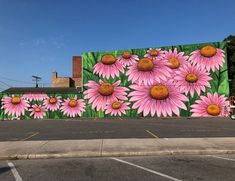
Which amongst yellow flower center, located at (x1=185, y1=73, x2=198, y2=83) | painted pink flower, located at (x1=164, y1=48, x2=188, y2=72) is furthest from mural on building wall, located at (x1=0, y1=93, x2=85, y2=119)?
yellow flower center, located at (x1=185, y1=73, x2=198, y2=83)

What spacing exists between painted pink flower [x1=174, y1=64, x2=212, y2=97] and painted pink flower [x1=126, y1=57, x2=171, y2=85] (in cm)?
138

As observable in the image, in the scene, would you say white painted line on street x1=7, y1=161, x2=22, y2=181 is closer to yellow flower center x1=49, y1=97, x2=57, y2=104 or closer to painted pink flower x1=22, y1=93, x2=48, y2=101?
yellow flower center x1=49, y1=97, x2=57, y2=104

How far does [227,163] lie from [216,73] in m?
26.1

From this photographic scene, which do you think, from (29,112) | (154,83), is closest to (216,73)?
(154,83)

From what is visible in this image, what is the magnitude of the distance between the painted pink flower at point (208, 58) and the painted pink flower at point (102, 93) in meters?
8.30

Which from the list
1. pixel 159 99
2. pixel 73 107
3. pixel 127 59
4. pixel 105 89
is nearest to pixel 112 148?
pixel 159 99

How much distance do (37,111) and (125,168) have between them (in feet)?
105

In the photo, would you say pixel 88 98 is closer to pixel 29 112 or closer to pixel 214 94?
pixel 29 112

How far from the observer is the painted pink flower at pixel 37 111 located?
3872 cm

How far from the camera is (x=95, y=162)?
9.31m

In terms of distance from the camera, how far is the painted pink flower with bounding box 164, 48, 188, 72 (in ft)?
113

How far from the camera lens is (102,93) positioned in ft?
121

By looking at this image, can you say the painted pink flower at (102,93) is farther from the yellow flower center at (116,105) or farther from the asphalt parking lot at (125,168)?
the asphalt parking lot at (125,168)

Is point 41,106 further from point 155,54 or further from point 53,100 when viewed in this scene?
point 155,54
